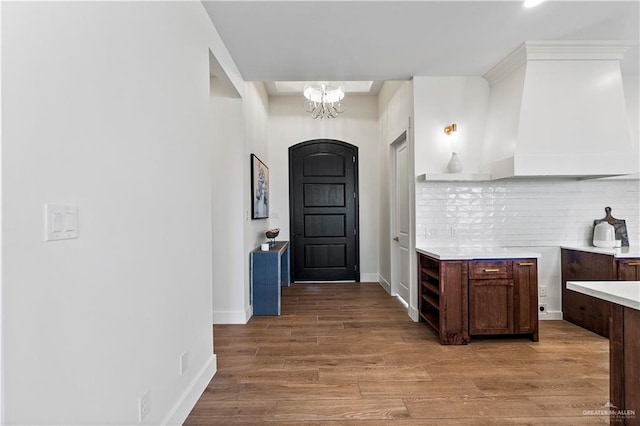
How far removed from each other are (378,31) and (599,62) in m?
2.19

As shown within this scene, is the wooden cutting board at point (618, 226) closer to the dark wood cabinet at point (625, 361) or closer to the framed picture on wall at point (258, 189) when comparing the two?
the dark wood cabinet at point (625, 361)

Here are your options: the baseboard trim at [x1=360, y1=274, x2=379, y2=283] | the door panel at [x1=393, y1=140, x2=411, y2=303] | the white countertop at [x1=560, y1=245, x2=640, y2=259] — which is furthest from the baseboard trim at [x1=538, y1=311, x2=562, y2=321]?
the baseboard trim at [x1=360, y1=274, x2=379, y2=283]

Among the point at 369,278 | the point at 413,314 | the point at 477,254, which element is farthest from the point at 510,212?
the point at 369,278

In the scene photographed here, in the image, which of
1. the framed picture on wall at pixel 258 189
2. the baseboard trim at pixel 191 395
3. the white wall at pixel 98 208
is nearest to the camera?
the white wall at pixel 98 208

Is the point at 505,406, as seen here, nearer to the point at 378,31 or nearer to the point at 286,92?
the point at 378,31

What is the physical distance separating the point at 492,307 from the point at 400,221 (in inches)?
73.8

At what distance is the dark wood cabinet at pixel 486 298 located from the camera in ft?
10.2

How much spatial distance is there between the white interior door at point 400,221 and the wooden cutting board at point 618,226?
6.90 feet

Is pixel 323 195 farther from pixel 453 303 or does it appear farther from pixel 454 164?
pixel 453 303

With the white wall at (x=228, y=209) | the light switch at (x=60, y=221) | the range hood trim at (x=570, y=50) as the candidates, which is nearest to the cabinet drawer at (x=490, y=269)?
the range hood trim at (x=570, y=50)

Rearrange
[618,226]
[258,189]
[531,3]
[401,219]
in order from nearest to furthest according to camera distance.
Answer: [531,3]
[618,226]
[258,189]
[401,219]

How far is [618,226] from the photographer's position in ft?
12.3

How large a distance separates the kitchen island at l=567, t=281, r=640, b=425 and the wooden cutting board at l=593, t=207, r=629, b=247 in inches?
108

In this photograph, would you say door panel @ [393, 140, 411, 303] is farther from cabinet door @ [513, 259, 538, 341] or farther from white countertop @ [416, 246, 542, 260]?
cabinet door @ [513, 259, 538, 341]
